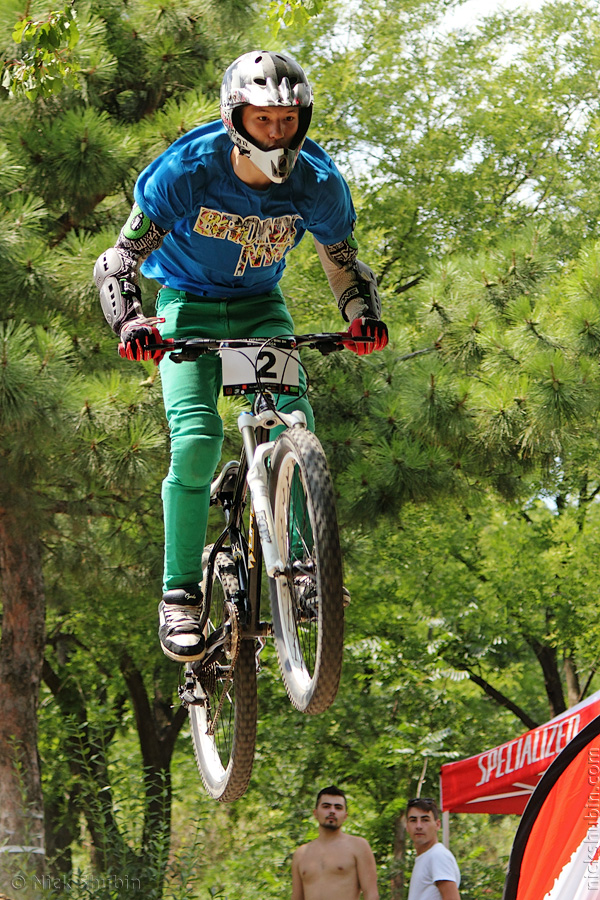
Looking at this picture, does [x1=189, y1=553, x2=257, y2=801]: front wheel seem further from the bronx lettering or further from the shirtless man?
the shirtless man

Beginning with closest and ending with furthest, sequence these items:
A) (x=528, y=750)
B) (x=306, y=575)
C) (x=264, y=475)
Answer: (x=306, y=575), (x=264, y=475), (x=528, y=750)

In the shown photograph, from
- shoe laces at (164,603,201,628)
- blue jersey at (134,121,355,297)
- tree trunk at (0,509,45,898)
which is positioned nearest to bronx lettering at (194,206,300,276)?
blue jersey at (134,121,355,297)

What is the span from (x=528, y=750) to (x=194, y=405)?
17.5 feet

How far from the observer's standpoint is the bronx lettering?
3285 mm

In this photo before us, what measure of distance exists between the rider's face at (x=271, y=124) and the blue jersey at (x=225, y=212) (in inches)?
9.2

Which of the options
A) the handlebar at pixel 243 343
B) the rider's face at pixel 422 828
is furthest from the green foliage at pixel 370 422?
the handlebar at pixel 243 343

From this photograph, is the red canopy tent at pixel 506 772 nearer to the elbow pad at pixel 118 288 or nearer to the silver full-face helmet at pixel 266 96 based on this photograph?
the elbow pad at pixel 118 288

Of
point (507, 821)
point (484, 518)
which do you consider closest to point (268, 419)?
point (484, 518)

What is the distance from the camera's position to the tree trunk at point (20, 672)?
845 cm

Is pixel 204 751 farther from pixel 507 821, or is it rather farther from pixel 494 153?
pixel 507 821

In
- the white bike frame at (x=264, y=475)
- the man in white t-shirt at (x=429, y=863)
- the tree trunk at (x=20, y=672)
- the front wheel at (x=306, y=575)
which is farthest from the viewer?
the tree trunk at (x=20, y=672)

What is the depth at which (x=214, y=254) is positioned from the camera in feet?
11.1

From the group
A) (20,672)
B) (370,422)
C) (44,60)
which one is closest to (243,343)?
(44,60)

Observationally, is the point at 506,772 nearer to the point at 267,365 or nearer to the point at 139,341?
the point at 267,365
